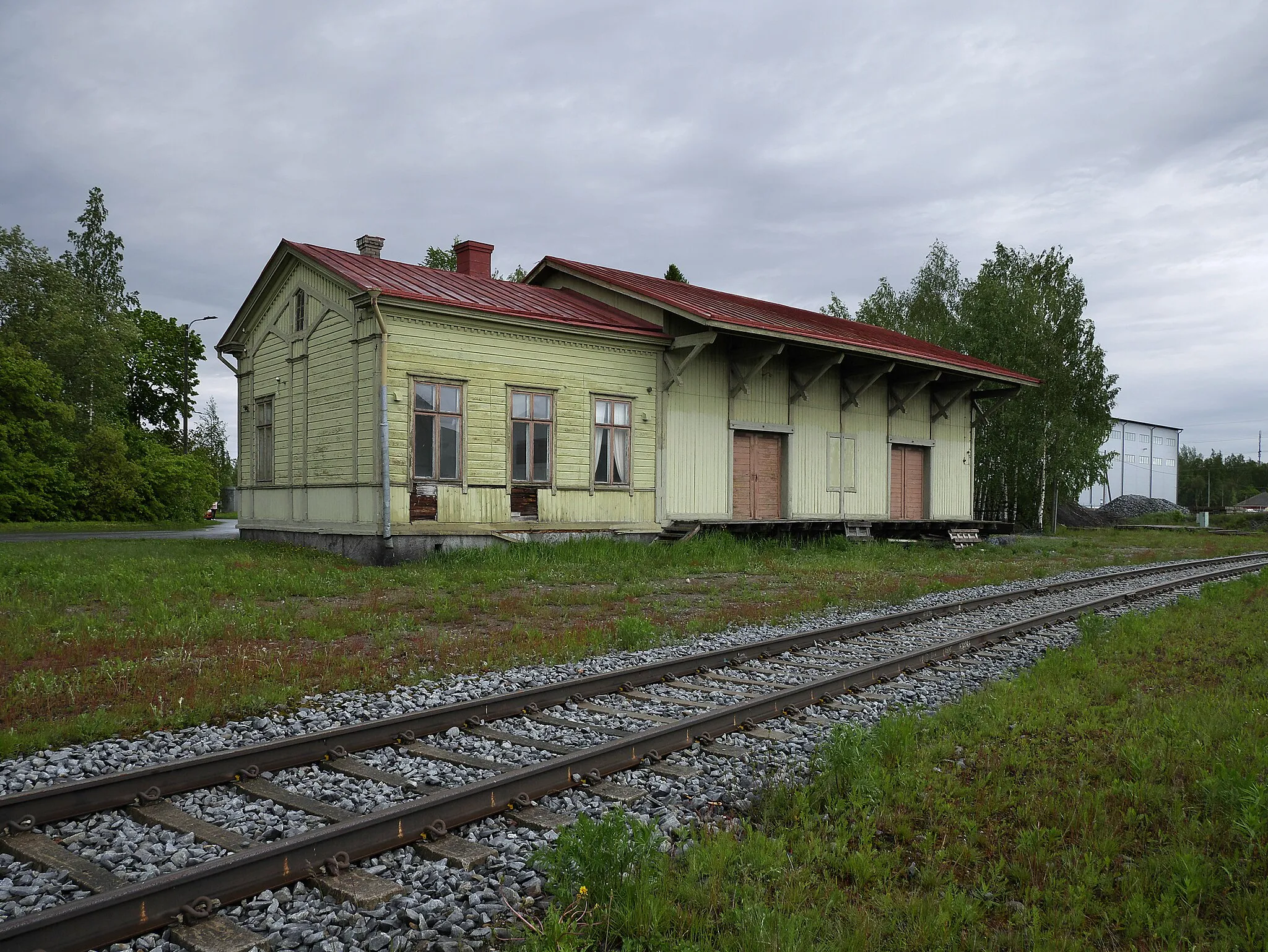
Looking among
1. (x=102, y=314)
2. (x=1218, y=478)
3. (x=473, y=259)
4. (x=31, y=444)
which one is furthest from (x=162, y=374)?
(x=1218, y=478)

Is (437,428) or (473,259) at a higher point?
(473,259)

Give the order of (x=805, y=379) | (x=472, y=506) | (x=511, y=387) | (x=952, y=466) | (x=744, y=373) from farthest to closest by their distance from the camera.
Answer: (x=952, y=466)
(x=805, y=379)
(x=744, y=373)
(x=511, y=387)
(x=472, y=506)

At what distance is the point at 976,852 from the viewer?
4.12m

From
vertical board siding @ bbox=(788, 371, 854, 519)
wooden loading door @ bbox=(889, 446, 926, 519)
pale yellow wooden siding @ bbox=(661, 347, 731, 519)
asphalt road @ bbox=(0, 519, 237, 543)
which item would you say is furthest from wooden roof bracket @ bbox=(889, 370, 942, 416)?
asphalt road @ bbox=(0, 519, 237, 543)

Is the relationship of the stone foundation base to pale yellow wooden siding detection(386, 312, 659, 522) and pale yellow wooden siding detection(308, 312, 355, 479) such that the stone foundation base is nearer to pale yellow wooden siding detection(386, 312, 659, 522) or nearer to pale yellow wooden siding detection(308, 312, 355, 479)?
pale yellow wooden siding detection(386, 312, 659, 522)

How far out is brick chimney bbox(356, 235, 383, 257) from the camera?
20.9 metres

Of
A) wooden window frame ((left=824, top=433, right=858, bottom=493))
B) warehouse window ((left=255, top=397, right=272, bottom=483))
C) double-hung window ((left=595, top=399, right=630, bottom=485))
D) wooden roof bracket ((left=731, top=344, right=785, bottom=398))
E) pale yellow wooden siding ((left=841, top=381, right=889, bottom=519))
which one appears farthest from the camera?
pale yellow wooden siding ((left=841, top=381, right=889, bottom=519))

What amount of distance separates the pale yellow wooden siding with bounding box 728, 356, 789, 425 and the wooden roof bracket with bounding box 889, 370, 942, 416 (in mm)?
4555

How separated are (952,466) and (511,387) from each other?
15.8m

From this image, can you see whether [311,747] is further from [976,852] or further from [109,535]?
[109,535]

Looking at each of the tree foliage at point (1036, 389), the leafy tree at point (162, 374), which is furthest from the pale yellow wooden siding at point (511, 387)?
the leafy tree at point (162, 374)

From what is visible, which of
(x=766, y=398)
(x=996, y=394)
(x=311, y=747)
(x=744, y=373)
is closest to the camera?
(x=311, y=747)

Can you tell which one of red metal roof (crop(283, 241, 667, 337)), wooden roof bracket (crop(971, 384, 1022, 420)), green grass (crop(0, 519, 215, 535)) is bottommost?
green grass (crop(0, 519, 215, 535))

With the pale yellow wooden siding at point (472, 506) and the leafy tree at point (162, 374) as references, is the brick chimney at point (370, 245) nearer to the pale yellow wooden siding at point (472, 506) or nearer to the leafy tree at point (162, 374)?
the pale yellow wooden siding at point (472, 506)
